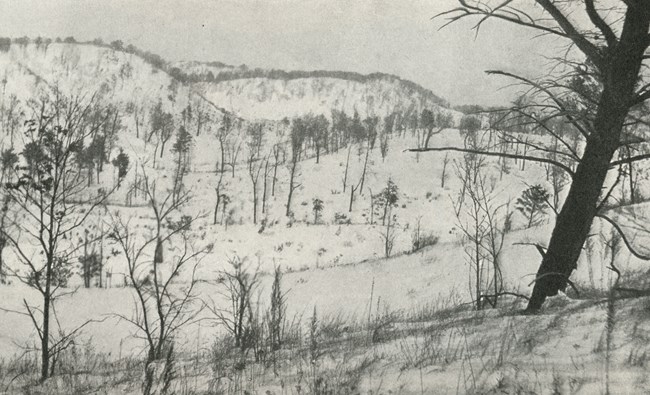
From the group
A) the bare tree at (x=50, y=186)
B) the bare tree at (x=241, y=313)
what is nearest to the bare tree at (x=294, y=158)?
the bare tree at (x=241, y=313)

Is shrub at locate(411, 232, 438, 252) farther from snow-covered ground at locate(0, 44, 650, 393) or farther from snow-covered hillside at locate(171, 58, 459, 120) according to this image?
snow-covered hillside at locate(171, 58, 459, 120)

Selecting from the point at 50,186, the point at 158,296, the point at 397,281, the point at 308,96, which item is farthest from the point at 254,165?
the point at 308,96

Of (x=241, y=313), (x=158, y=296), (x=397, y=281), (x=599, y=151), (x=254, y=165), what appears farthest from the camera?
(x=254, y=165)

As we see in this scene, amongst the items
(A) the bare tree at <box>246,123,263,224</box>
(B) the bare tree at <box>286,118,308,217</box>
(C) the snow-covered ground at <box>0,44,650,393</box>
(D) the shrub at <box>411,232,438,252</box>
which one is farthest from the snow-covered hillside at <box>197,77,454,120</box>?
(D) the shrub at <box>411,232,438,252</box>

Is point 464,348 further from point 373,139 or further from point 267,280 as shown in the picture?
point 373,139

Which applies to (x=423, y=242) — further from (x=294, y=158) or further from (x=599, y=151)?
(x=294, y=158)

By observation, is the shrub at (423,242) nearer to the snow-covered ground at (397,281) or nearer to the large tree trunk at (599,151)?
the snow-covered ground at (397,281)

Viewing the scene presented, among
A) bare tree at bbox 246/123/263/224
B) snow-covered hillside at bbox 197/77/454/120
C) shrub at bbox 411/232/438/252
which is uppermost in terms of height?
snow-covered hillside at bbox 197/77/454/120

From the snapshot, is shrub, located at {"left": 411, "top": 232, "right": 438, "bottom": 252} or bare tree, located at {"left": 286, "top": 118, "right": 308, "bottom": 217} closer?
shrub, located at {"left": 411, "top": 232, "right": 438, "bottom": 252}
